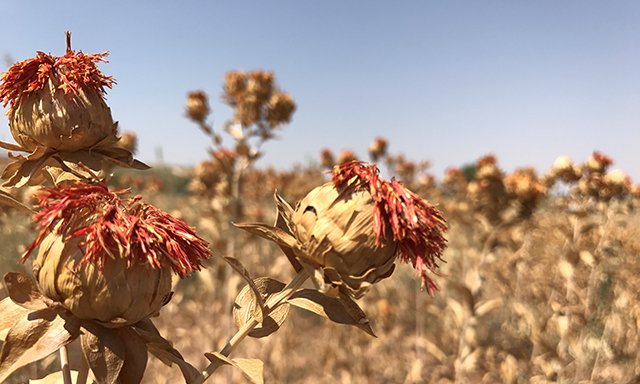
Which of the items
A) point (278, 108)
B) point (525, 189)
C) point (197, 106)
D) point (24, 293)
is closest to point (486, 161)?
point (525, 189)

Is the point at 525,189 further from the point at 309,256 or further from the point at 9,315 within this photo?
the point at 9,315

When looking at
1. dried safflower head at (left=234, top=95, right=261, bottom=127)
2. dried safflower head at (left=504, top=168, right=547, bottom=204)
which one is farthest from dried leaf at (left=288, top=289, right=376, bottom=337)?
dried safflower head at (left=504, top=168, right=547, bottom=204)

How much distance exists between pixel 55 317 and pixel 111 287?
0.16m

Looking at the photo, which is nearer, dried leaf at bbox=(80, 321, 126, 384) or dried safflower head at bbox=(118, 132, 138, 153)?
dried leaf at bbox=(80, 321, 126, 384)

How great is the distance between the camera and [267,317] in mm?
1112

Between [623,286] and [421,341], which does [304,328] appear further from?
[623,286]

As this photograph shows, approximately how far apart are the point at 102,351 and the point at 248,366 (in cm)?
33

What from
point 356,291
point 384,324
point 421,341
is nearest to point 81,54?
point 356,291

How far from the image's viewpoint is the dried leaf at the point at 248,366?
0.89 metres

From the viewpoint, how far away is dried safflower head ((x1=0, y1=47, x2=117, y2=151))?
116 cm

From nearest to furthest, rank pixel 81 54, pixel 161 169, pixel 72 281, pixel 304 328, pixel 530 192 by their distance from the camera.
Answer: pixel 72 281 → pixel 81 54 → pixel 530 192 → pixel 304 328 → pixel 161 169

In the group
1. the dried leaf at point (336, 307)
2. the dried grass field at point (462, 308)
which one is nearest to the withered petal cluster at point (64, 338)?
the dried leaf at point (336, 307)

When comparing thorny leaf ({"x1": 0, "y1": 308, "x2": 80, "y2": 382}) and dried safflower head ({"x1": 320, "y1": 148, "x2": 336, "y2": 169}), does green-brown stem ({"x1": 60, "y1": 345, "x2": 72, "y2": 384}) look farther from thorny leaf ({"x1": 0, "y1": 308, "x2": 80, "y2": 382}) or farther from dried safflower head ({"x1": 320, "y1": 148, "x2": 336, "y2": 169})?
dried safflower head ({"x1": 320, "y1": 148, "x2": 336, "y2": 169})

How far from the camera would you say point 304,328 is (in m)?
7.95
